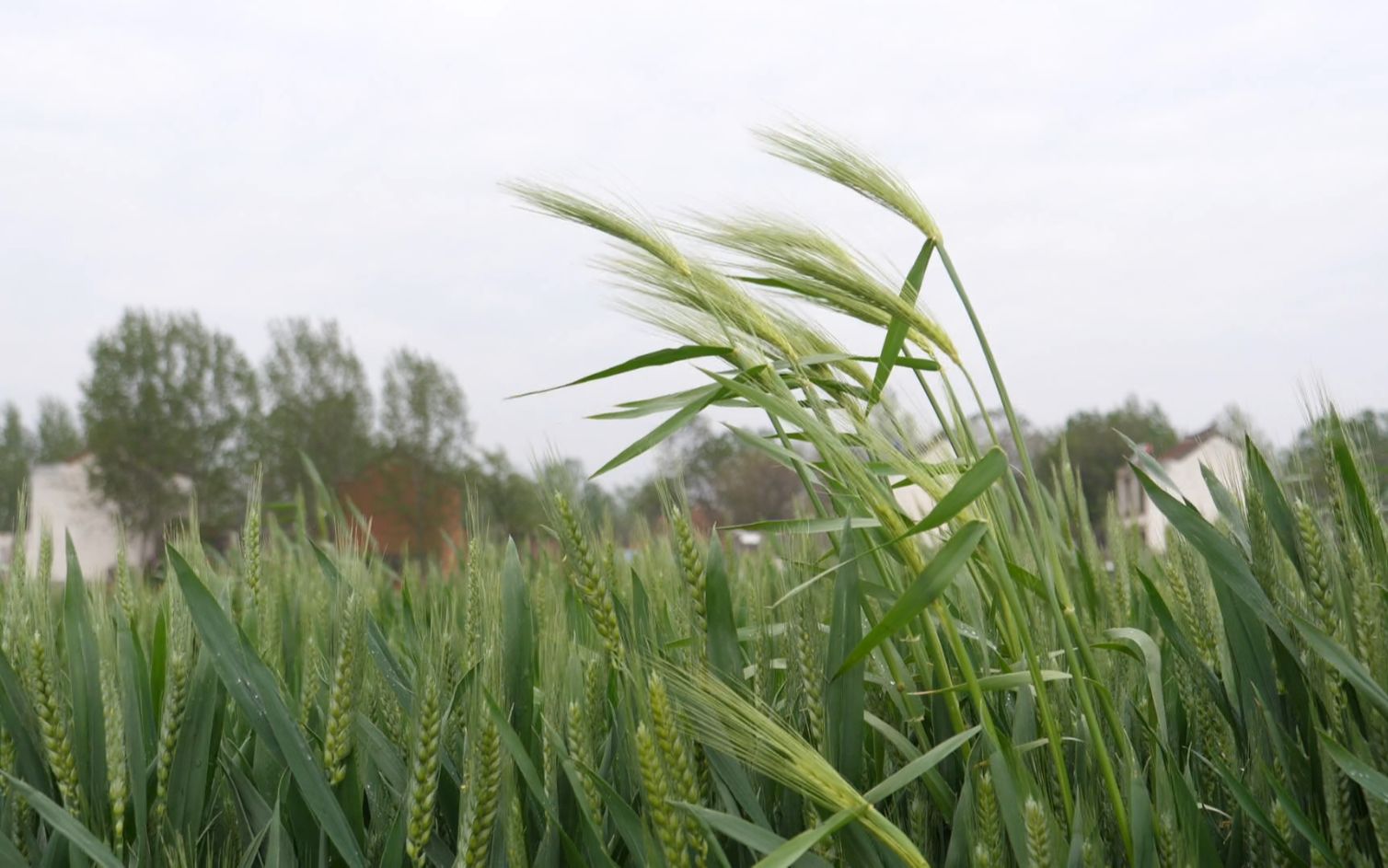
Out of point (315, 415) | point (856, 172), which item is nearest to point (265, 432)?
point (315, 415)

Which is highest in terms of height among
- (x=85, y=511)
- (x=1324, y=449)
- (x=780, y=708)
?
(x=85, y=511)

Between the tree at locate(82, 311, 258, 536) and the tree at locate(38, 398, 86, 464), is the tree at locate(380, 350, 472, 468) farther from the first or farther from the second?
the tree at locate(38, 398, 86, 464)

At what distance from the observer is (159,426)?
110 feet

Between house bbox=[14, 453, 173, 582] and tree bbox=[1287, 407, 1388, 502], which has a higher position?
house bbox=[14, 453, 173, 582]

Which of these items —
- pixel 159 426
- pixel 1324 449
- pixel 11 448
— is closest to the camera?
pixel 1324 449

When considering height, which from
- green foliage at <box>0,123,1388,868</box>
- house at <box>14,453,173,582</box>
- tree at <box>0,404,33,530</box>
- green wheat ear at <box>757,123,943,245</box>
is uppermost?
tree at <box>0,404,33,530</box>

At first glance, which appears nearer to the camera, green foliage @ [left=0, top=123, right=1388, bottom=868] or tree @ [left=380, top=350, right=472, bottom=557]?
green foliage @ [left=0, top=123, right=1388, bottom=868]

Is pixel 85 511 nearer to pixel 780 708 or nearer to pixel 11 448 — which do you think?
pixel 11 448

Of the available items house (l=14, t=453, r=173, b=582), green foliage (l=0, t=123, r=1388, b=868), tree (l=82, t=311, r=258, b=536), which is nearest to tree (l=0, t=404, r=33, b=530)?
house (l=14, t=453, r=173, b=582)

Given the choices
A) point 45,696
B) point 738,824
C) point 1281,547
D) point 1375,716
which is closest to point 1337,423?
point 1281,547

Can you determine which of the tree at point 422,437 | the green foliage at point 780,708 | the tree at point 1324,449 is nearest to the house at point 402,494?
the tree at point 422,437

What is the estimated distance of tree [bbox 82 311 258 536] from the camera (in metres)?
33.3

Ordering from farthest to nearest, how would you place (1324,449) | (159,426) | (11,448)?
(11,448), (159,426), (1324,449)

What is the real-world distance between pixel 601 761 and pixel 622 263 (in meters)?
0.62
